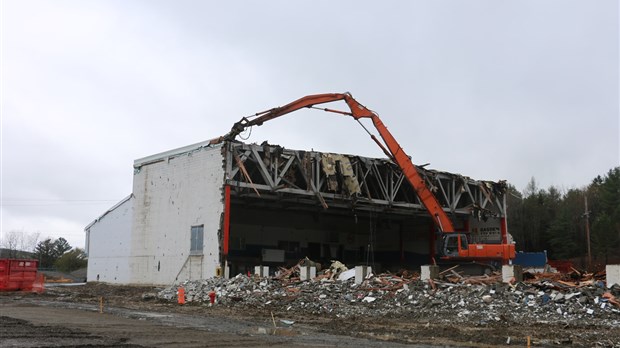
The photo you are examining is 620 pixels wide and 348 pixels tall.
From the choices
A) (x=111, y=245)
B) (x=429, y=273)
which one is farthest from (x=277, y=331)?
(x=111, y=245)

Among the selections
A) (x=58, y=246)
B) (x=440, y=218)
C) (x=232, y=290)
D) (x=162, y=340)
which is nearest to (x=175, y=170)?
(x=232, y=290)

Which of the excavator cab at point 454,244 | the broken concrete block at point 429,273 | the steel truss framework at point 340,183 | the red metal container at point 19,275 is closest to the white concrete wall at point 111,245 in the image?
the red metal container at point 19,275

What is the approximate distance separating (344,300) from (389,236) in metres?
28.2

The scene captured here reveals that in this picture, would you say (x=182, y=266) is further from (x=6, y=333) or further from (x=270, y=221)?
(x=6, y=333)

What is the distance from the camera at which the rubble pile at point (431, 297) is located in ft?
55.0

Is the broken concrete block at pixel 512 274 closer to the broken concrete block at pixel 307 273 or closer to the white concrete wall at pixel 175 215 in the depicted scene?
the broken concrete block at pixel 307 273

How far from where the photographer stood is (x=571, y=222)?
2958 inches

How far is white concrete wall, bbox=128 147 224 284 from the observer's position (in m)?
30.3

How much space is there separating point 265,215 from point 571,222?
4922cm

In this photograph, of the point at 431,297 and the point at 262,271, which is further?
the point at 262,271

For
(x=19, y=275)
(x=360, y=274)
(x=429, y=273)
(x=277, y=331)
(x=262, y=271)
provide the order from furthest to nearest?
1. (x=19, y=275)
2. (x=262, y=271)
3. (x=360, y=274)
4. (x=429, y=273)
5. (x=277, y=331)

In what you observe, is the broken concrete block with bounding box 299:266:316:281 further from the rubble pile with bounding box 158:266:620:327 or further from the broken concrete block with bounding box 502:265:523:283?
the broken concrete block with bounding box 502:265:523:283

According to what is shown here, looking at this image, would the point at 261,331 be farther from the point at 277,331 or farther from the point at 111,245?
the point at 111,245

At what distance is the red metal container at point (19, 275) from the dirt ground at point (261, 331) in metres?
12.5
